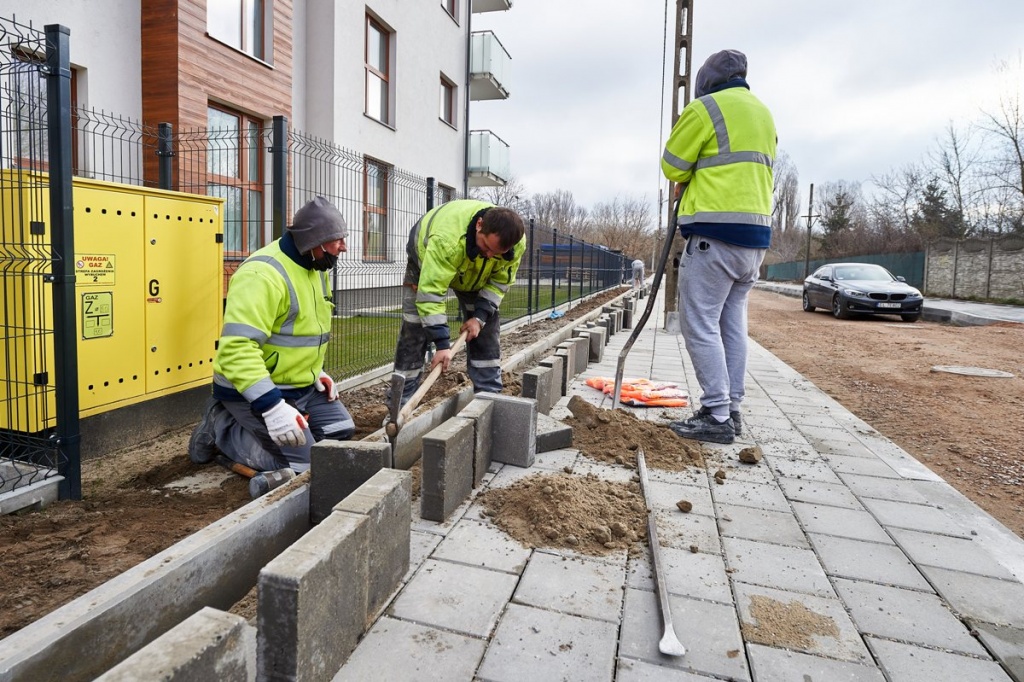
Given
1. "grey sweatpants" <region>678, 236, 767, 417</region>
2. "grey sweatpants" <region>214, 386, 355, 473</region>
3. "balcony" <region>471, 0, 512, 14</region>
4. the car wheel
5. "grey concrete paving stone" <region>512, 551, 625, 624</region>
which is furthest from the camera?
"balcony" <region>471, 0, 512, 14</region>

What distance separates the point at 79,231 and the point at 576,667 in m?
3.68

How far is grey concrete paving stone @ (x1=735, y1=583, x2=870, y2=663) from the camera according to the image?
2.14m

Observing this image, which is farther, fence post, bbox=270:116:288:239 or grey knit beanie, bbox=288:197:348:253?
fence post, bbox=270:116:288:239

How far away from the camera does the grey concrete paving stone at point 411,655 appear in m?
1.95

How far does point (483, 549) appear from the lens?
2.78 m

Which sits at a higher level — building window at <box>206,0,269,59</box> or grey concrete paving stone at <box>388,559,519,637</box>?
building window at <box>206,0,269,59</box>

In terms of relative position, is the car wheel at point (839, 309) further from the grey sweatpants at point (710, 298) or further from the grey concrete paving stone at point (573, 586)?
A: the grey concrete paving stone at point (573, 586)

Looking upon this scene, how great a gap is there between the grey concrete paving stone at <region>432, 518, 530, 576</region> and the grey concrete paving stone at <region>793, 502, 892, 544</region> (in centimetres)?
144

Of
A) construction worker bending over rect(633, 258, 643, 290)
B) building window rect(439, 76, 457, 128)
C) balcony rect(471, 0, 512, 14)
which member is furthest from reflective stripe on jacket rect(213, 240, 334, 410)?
balcony rect(471, 0, 512, 14)

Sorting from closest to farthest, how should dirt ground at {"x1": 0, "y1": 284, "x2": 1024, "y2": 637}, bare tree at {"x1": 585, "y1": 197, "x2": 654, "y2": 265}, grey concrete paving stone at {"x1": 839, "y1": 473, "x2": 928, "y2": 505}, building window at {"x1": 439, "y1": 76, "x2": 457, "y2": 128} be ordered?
dirt ground at {"x1": 0, "y1": 284, "x2": 1024, "y2": 637}, grey concrete paving stone at {"x1": 839, "y1": 473, "x2": 928, "y2": 505}, building window at {"x1": 439, "y1": 76, "x2": 457, "y2": 128}, bare tree at {"x1": 585, "y1": 197, "x2": 654, "y2": 265}

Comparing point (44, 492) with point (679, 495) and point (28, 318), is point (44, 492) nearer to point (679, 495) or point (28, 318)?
point (28, 318)

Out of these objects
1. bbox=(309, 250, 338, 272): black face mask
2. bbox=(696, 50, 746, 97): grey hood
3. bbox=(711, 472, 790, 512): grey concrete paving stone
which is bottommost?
bbox=(711, 472, 790, 512): grey concrete paving stone

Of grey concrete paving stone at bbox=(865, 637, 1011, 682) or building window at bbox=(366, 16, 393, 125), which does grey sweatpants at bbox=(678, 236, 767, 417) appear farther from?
building window at bbox=(366, 16, 393, 125)

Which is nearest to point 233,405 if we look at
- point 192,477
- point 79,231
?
point 192,477
